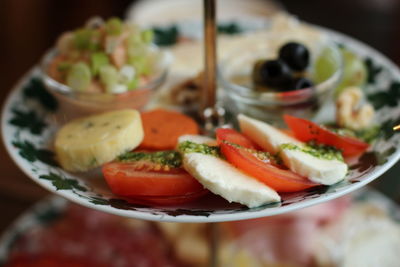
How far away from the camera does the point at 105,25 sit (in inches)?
38.0

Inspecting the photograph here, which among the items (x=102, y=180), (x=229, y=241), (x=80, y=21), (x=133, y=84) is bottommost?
(x=229, y=241)

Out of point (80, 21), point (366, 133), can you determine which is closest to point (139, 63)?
point (366, 133)

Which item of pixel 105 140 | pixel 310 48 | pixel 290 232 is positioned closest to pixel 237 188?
Answer: pixel 105 140

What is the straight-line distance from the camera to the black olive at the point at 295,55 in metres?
0.96

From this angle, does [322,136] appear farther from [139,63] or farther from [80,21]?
[80,21]

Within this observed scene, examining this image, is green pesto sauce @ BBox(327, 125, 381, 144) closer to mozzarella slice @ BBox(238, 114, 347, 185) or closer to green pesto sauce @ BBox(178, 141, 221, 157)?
mozzarella slice @ BBox(238, 114, 347, 185)

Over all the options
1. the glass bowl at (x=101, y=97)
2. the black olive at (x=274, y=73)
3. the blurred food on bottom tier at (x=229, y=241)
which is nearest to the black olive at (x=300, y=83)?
the black olive at (x=274, y=73)

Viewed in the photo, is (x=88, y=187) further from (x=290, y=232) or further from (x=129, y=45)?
(x=290, y=232)

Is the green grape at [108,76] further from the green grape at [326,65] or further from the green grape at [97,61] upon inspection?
the green grape at [326,65]

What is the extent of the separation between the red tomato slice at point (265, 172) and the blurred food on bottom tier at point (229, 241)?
22.2 inches

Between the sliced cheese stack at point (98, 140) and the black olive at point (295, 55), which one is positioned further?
the black olive at point (295, 55)

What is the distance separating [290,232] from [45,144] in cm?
64

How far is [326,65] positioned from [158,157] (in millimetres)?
391

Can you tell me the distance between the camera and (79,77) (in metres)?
0.91
